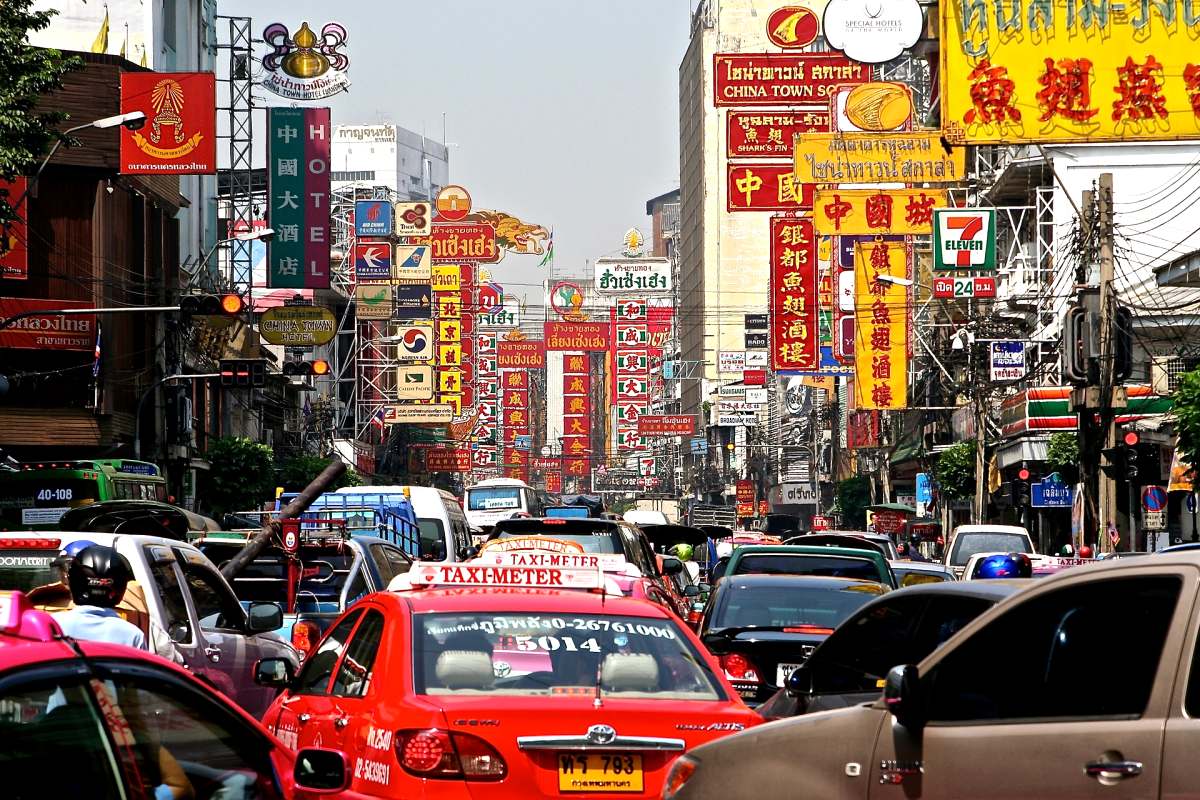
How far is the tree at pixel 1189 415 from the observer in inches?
1144

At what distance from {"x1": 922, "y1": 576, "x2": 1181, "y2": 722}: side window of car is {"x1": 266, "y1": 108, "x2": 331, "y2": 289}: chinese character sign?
52.6m

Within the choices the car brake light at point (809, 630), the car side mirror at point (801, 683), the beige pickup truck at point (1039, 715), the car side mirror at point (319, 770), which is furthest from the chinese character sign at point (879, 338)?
the car side mirror at point (319, 770)

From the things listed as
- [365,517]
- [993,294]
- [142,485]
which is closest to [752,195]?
[993,294]

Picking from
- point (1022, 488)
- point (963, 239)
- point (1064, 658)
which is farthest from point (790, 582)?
point (1022, 488)

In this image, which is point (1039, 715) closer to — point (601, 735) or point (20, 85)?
point (601, 735)

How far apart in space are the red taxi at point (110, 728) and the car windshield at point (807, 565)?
12613mm

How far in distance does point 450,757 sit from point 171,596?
14.9 ft

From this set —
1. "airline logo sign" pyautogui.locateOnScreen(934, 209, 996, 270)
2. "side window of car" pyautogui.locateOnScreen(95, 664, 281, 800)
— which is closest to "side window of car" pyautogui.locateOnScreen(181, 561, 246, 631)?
"side window of car" pyautogui.locateOnScreen(95, 664, 281, 800)

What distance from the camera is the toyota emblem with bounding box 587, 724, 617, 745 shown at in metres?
7.38

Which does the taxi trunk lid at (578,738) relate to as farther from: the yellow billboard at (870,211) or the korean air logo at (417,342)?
the korean air logo at (417,342)

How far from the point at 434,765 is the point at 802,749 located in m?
1.40

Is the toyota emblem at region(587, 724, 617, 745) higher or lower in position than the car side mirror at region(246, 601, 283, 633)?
higher

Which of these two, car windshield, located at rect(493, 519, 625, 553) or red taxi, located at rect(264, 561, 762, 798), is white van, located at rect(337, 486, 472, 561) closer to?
car windshield, located at rect(493, 519, 625, 553)

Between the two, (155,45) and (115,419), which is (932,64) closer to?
(155,45)
